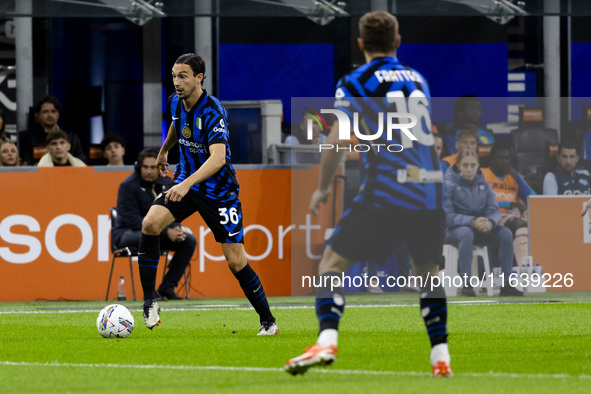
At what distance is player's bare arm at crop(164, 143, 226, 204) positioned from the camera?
865cm

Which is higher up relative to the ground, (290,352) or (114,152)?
(114,152)

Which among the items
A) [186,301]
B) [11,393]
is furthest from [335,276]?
[186,301]

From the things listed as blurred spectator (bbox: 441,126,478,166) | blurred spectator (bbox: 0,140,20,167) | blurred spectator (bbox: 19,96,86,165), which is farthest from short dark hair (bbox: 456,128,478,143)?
blurred spectator (bbox: 0,140,20,167)

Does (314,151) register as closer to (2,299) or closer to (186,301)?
(186,301)

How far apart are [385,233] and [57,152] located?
961 centimetres

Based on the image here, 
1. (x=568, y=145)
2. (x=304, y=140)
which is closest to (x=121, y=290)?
(x=304, y=140)

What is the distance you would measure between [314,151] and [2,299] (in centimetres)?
415

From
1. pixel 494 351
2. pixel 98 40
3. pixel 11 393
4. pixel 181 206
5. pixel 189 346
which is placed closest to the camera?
pixel 11 393

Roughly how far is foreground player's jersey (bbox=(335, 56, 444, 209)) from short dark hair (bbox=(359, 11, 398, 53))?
6 cm

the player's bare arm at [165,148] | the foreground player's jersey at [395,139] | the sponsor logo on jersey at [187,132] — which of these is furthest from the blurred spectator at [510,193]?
the foreground player's jersey at [395,139]

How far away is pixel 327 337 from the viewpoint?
228 inches

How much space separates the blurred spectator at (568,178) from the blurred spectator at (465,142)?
3.42 feet

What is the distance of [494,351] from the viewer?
301 inches

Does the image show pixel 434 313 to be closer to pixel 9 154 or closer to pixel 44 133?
pixel 9 154
